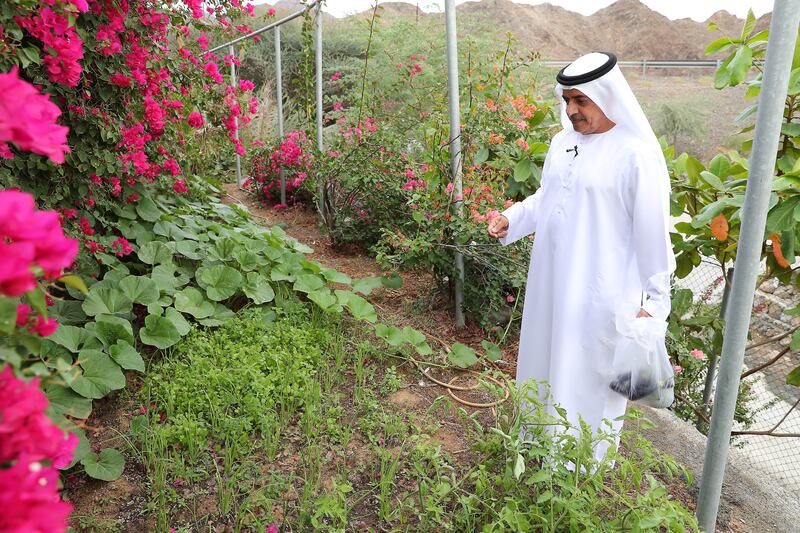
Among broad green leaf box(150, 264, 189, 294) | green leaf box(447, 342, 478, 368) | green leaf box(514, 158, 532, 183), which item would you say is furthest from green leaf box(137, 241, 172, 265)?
green leaf box(514, 158, 532, 183)

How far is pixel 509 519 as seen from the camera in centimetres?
138

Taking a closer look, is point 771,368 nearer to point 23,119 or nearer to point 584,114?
point 584,114

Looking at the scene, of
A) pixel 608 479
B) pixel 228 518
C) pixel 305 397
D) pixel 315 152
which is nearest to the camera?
pixel 228 518

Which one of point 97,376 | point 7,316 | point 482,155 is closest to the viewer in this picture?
point 7,316

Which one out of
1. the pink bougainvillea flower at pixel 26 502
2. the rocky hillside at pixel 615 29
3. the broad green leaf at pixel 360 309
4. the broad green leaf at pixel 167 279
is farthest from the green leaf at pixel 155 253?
the rocky hillside at pixel 615 29

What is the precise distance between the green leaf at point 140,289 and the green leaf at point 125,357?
33 centimetres

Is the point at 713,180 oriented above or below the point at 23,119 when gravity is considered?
below

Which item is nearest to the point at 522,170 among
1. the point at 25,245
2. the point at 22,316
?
the point at 22,316

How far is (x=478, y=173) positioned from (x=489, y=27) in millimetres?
12334

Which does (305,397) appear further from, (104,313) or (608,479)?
(608,479)

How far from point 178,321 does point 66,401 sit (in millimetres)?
620

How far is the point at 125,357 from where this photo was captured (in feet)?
7.00

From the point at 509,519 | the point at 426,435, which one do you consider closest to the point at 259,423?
the point at 426,435

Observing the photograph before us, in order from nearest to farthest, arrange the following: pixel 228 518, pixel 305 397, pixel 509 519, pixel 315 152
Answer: pixel 509 519
pixel 228 518
pixel 305 397
pixel 315 152
